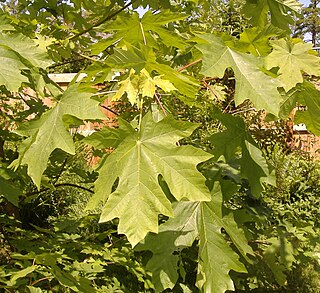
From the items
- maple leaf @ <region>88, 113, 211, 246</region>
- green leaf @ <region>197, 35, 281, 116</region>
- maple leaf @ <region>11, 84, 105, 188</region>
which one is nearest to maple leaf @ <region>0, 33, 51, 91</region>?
maple leaf @ <region>11, 84, 105, 188</region>

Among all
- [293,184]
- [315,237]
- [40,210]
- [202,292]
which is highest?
[202,292]

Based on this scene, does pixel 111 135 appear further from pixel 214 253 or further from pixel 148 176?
pixel 214 253

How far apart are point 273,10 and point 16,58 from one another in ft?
3.50

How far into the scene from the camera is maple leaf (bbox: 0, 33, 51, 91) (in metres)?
1.34

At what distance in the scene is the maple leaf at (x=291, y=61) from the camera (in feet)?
4.56

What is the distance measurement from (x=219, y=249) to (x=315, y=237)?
1.35 m

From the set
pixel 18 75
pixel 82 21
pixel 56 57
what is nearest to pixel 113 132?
pixel 18 75

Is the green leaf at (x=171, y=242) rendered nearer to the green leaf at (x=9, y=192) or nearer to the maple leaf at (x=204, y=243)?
the maple leaf at (x=204, y=243)

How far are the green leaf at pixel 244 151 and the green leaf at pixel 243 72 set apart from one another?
0.34 metres

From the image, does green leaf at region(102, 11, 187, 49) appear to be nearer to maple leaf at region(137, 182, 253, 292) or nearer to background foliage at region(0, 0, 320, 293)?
background foliage at region(0, 0, 320, 293)

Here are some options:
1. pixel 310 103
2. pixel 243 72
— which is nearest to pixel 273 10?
pixel 310 103

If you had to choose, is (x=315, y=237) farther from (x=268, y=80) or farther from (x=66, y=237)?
(x=268, y=80)

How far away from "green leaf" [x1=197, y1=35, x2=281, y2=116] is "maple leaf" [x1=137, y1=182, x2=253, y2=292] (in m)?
0.35

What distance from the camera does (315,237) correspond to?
2.61 m
